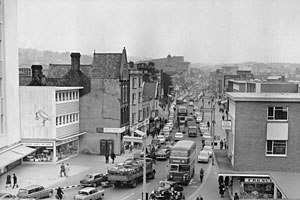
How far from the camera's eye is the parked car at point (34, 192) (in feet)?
58.7

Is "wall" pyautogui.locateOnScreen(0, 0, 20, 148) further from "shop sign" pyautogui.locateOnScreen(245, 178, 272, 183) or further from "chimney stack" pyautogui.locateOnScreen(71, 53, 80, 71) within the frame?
"shop sign" pyautogui.locateOnScreen(245, 178, 272, 183)

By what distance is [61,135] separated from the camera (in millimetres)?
27953

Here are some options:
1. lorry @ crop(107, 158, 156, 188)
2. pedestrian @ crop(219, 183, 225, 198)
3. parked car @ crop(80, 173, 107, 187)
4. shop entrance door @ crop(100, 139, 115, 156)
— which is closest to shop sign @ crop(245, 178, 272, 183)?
pedestrian @ crop(219, 183, 225, 198)

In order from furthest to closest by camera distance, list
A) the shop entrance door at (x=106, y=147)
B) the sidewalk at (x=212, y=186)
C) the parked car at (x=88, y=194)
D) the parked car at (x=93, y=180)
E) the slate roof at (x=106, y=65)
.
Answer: the slate roof at (x=106, y=65) < the shop entrance door at (x=106, y=147) < the parked car at (x=93, y=180) < the sidewalk at (x=212, y=186) < the parked car at (x=88, y=194)

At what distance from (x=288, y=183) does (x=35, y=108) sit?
17.2 meters

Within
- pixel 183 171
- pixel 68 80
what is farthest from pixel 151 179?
pixel 68 80

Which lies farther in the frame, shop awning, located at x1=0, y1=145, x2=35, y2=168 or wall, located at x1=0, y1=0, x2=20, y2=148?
wall, located at x1=0, y1=0, x2=20, y2=148

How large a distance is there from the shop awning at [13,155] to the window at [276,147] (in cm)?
1226

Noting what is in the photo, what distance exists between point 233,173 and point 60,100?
14.2 metres

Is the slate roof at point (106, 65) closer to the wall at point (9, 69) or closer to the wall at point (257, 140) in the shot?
the wall at point (9, 69)

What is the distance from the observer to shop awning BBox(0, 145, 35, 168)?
67.9ft

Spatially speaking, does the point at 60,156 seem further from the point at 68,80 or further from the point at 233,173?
the point at 233,173

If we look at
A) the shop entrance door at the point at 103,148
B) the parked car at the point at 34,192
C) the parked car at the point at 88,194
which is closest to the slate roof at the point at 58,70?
the shop entrance door at the point at 103,148

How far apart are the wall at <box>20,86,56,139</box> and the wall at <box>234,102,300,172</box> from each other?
13543 mm
